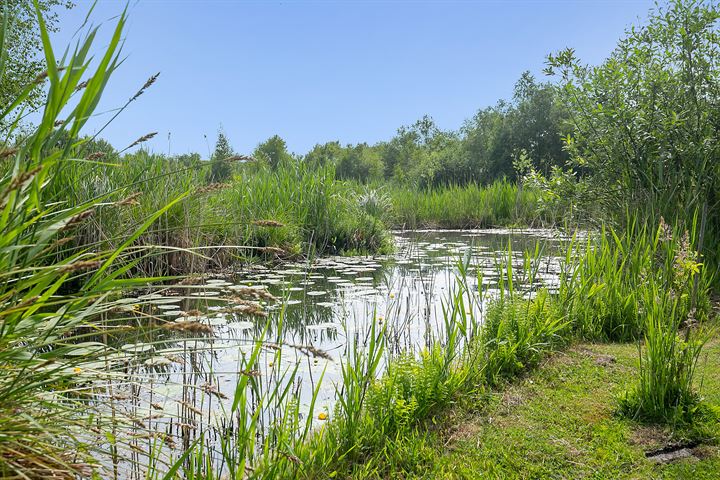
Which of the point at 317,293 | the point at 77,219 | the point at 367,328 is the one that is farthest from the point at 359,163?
the point at 77,219

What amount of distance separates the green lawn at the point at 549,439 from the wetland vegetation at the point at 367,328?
13 mm

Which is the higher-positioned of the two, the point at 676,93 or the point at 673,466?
the point at 676,93

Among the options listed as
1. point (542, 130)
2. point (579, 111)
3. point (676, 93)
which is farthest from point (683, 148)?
point (542, 130)

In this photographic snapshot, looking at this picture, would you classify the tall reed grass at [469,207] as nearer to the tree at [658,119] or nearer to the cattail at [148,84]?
the tree at [658,119]

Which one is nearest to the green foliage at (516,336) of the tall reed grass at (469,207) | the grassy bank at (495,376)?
the grassy bank at (495,376)

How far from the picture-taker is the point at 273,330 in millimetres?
4582

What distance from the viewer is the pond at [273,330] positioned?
2.01 meters

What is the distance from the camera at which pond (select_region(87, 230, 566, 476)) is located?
2.01 m

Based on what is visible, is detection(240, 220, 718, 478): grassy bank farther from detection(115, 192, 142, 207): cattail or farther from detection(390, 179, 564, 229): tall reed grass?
detection(390, 179, 564, 229): tall reed grass

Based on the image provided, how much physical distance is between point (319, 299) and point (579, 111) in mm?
3765

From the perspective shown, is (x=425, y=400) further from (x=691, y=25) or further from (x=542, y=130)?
(x=542, y=130)

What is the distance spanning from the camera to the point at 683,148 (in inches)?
221

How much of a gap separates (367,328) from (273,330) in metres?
0.98

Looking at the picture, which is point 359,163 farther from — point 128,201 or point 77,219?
point 77,219
